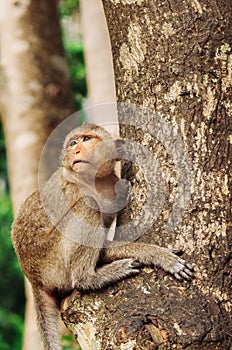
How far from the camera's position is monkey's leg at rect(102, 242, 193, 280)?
3.71 m

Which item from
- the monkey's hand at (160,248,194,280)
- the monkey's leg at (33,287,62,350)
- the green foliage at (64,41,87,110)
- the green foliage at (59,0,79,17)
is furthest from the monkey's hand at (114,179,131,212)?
the green foliage at (64,41,87,110)

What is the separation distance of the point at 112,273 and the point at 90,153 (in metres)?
0.85

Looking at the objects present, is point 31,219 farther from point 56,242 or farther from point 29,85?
point 29,85

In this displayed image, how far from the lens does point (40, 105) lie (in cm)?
809

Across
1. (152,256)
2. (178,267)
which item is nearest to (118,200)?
(152,256)

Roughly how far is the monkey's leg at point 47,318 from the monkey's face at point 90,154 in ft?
2.69

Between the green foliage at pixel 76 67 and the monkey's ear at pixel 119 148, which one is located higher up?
the monkey's ear at pixel 119 148

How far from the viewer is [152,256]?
3.94 meters

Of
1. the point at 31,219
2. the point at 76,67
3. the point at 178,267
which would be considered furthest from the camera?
the point at 76,67

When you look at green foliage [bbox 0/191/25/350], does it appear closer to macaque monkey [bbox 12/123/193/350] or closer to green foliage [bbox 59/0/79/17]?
green foliage [bbox 59/0/79/17]

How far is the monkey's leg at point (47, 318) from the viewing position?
4613 millimetres

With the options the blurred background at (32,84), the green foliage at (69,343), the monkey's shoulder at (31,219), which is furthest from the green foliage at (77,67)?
the monkey's shoulder at (31,219)

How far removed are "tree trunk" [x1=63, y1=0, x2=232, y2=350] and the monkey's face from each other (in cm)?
45

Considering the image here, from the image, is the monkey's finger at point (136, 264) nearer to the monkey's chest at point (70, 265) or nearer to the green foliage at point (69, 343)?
the monkey's chest at point (70, 265)
